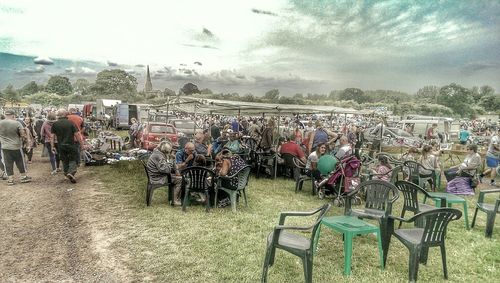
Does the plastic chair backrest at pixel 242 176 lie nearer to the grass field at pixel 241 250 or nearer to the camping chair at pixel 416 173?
the grass field at pixel 241 250

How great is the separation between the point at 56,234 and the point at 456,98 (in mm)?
106533

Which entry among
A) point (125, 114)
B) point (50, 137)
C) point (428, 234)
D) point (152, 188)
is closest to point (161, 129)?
point (50, 137)

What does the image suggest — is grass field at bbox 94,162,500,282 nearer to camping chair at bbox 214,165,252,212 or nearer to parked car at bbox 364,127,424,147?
→ camping chair at bbox 214,165,252,212

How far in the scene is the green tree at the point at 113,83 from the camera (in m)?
99.1

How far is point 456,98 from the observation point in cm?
9169

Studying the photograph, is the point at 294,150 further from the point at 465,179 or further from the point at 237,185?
the point at 465,179

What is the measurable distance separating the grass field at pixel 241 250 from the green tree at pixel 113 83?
103 meters

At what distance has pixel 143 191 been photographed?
717cm

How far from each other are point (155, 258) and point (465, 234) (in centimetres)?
476

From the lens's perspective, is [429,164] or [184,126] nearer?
[429,164]

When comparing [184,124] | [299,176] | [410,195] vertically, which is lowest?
[299,176]

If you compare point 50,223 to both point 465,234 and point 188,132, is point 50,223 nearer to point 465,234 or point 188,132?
point 465,234

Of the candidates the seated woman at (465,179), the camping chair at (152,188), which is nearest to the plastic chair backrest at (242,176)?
the camping chair at (152,188)

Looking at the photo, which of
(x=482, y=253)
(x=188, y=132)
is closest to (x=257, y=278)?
(x=482, y=253)
